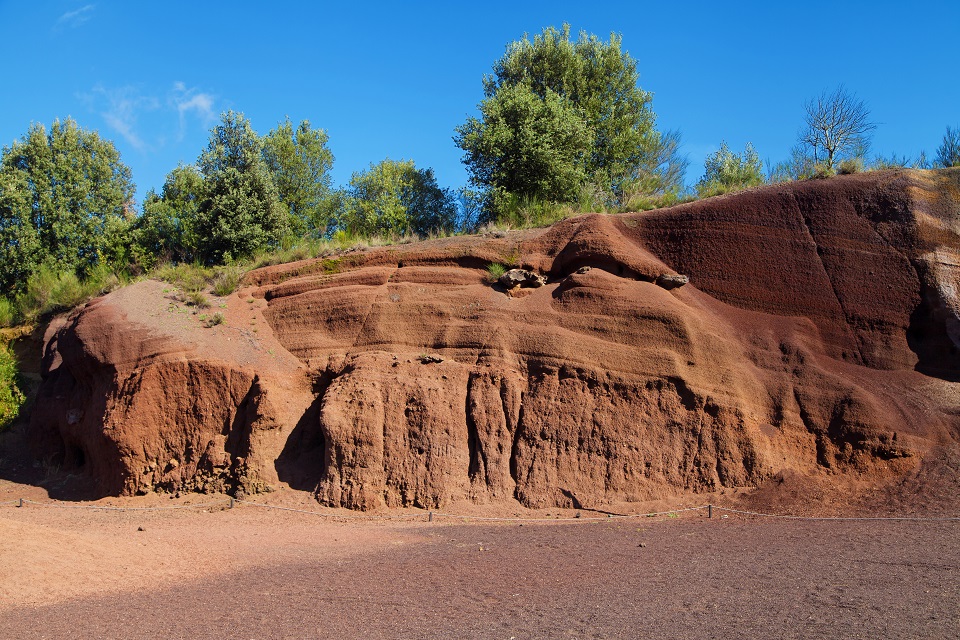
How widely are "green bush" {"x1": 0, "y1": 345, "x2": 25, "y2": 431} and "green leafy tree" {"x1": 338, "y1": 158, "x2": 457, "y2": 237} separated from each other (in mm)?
11294

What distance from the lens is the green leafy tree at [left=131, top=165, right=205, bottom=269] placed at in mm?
27016

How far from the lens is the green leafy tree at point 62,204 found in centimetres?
2681

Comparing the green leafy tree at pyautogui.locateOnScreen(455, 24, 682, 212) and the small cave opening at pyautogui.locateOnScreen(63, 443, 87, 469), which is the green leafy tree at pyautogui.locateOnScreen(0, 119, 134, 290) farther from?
the green leafy tree at pyautogui.locateOnScreen(455, 24, 682, 212)

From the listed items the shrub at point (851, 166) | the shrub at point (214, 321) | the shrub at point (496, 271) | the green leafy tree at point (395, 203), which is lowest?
the shrub at point (214, 321)

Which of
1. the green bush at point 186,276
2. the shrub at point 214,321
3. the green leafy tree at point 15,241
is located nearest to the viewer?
the shrub at point 214,321

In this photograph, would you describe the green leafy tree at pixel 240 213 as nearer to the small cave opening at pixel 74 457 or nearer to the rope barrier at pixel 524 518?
the small cave opening at pixel 74 457

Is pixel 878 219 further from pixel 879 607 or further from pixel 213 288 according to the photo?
pixel 213 288

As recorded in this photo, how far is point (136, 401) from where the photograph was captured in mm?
16781

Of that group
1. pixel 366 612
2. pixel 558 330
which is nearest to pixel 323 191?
pixel 558 330

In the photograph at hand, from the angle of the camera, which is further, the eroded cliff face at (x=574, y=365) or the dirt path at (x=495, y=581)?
the eroded cliff face at (x=574, y=365)

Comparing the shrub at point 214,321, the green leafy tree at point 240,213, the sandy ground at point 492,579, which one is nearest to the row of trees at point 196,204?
the green leafy tree at point 240,213

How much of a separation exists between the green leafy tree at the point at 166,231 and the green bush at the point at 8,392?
5441 mm

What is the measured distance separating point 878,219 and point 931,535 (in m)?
7.74

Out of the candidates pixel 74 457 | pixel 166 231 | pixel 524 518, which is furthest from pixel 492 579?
pixel 166 231
